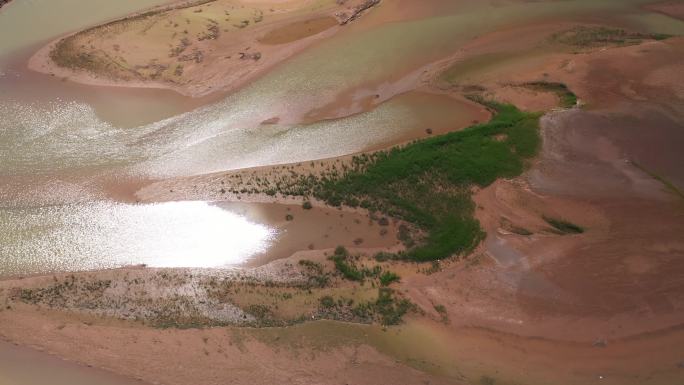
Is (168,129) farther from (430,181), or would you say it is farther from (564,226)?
(564,226)

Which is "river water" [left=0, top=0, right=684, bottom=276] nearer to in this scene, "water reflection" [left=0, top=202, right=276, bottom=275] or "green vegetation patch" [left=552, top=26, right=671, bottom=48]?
"water reflection" [left=0, top=202, right=276, bottom=275]

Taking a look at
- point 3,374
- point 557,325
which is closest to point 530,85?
point 557,325

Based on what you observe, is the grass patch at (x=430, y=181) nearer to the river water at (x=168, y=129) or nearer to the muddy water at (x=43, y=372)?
the river water at (x=168, y=129)

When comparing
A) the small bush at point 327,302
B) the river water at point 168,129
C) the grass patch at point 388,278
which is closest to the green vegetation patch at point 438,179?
the grass patch at point 388,278

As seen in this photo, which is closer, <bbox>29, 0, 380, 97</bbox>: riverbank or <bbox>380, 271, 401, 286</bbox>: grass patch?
<bbox>380, 271, 401, 286</bbox>: grass patch

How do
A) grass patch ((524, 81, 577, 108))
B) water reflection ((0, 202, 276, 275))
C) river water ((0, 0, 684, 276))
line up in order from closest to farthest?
1. water reflection ((0, 202, 276, 275))
2. river water ((0, 0, 684, 276))
3. grass patch ((524, 81, 577, 108))

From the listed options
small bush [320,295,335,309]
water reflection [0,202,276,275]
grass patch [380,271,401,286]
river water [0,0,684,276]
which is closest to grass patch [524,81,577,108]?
river water [0,0,684,276]
